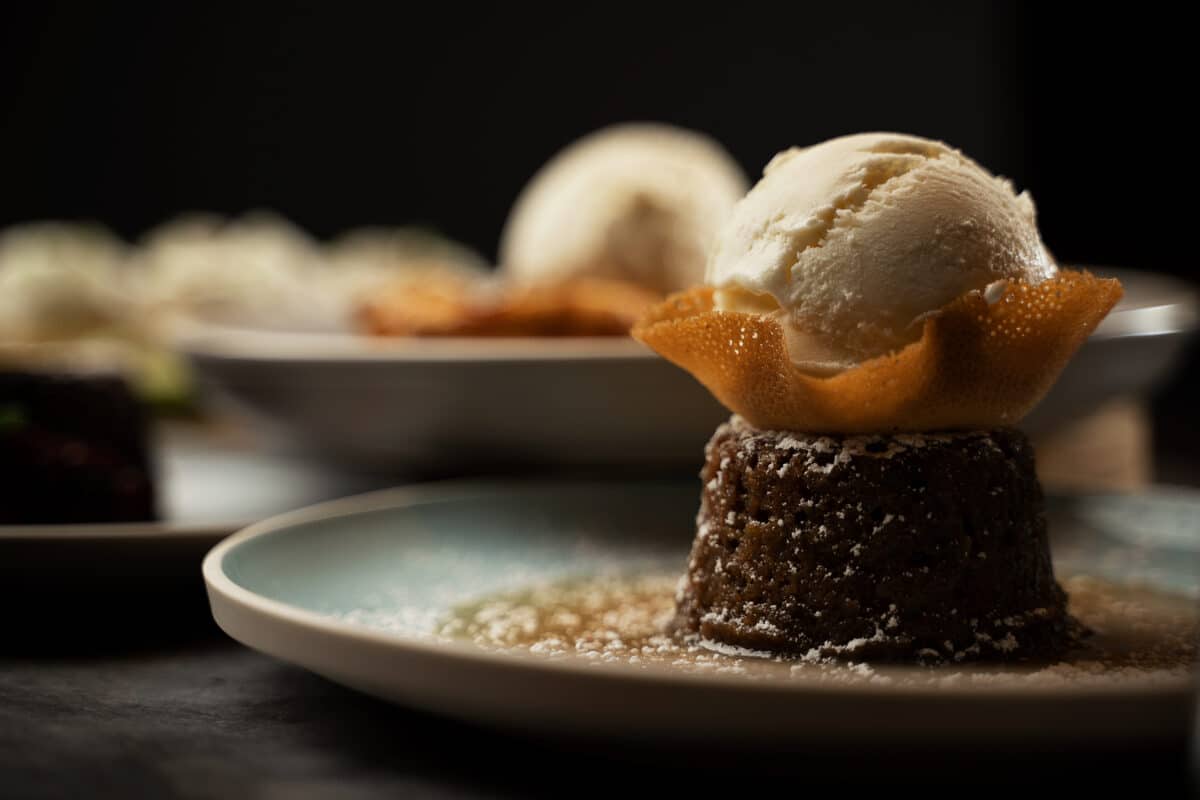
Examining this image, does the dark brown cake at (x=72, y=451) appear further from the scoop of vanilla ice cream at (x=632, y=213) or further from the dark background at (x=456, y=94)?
the dark background at (x=456, y=94)

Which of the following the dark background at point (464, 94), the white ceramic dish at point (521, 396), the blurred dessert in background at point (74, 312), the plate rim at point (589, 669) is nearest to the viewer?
the plate rim at point (589, 669)

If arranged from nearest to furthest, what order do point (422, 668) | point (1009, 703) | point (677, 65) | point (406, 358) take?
point (1009, 703), point (422, 668), point (406, 358), point (677, 65)

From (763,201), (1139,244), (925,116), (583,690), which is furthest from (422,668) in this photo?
(925,116)

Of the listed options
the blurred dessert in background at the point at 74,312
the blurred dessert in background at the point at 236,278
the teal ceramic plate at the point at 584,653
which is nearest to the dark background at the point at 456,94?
the blurred dessert in background at the point at 236,278

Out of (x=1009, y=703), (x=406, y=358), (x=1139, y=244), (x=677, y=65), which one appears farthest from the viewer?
(x=677, y=65)

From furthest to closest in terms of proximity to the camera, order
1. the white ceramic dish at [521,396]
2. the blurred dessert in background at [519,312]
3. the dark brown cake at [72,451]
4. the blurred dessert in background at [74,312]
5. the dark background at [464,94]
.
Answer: the dark background at [464,94] → the blurred dessert in background at [74,312] → the blurred dessert in background at [519,312] → the white ceramic dish at [521,396] → the dark brown cake at [72,451]

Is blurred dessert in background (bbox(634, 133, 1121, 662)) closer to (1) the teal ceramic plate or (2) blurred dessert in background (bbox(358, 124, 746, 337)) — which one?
(1) the teal ceramic plate

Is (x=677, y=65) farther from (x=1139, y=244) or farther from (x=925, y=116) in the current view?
(x=1139, y=244)
